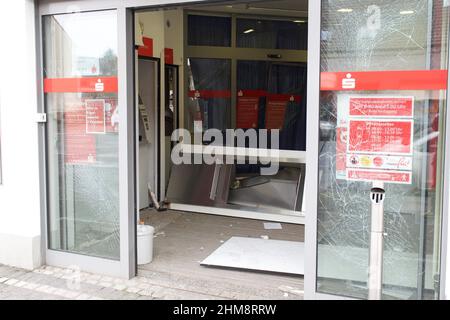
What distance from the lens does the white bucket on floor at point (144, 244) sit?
4.54 m

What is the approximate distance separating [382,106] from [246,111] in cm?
571

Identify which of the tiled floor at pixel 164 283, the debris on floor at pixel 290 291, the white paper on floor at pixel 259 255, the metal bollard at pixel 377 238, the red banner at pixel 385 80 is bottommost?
the debris on floor at pixel 290 291

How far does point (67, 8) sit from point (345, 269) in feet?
10.8

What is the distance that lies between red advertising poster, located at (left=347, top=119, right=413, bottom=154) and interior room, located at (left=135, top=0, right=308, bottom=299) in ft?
4.55

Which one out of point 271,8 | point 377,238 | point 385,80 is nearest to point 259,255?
point 377,238

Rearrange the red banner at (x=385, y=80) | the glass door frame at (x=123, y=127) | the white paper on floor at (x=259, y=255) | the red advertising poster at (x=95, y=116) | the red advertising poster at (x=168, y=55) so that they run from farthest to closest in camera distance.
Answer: the red advertising poster at (x=168, y=55) → the white paper on floor at (x=259, y=255) → the red advertising poster at (x=95, y=116) → the glass door frame at (x=123, y=127) → the red banner at (x=385, y=80)

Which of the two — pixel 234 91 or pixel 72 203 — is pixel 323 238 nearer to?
pixel 72 203

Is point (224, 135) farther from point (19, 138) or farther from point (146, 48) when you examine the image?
point (19, 138)

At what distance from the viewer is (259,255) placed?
485 centimetres

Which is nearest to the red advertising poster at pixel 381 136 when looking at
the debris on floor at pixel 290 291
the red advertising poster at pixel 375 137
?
the red advertising poster at pixel 375 137

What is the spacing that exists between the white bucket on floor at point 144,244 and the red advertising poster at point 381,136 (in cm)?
223

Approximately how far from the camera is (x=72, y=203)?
4496 mm

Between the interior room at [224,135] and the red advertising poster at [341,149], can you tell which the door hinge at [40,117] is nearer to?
the interior room at [224,135]
